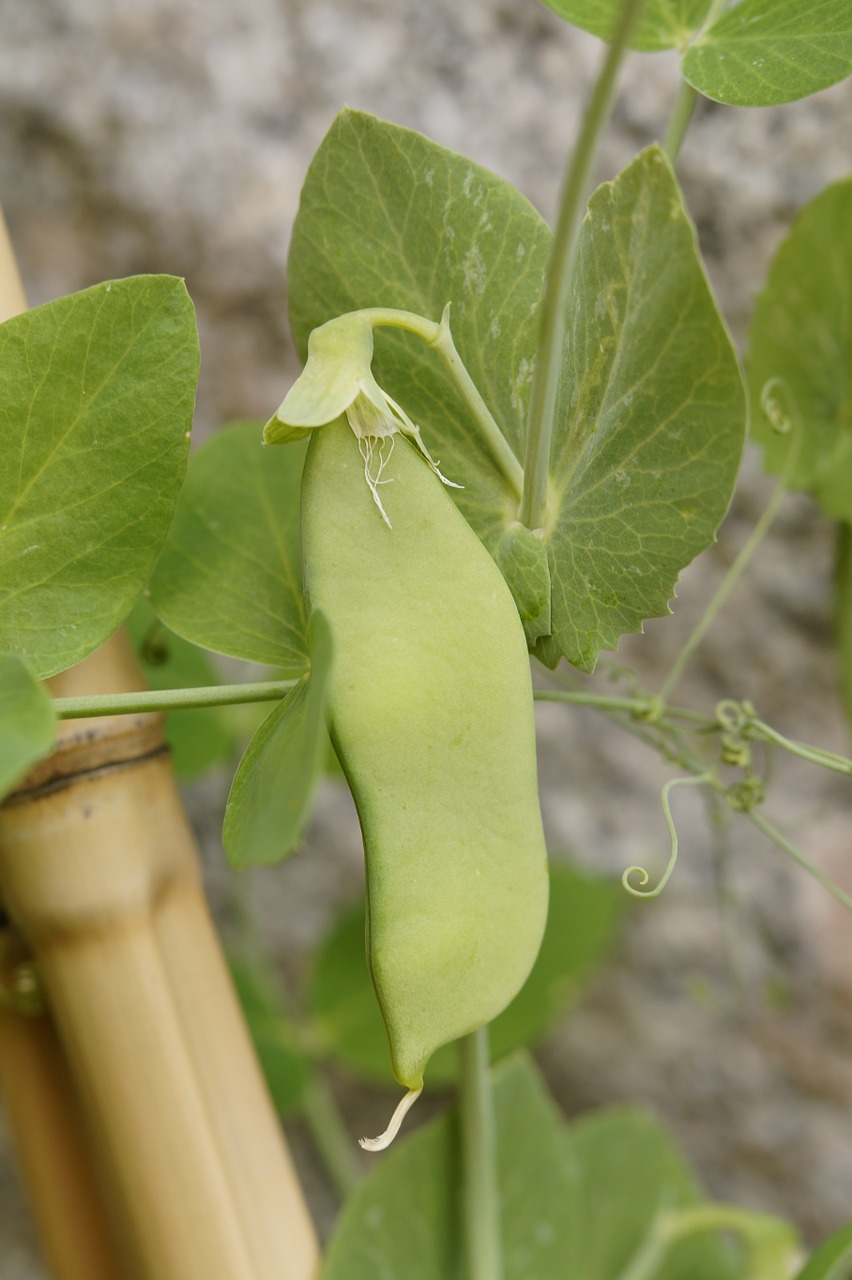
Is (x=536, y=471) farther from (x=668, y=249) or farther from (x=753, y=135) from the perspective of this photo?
(x=753, y=135)

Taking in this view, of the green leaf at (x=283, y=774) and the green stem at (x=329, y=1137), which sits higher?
the green leaf at (x=283, y=774)

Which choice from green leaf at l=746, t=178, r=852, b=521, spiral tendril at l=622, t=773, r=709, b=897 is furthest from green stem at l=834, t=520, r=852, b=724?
spiral tendril at l=622, t=773, r=709, b=897

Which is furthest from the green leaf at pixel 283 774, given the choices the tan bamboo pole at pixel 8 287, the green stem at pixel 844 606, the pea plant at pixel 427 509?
the green stem at pixel 844 606

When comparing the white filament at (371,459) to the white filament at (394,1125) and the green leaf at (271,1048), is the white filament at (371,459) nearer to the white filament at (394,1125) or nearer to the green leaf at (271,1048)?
the white filament at (394,1125)

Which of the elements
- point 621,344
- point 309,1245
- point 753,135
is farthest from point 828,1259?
point 753,135

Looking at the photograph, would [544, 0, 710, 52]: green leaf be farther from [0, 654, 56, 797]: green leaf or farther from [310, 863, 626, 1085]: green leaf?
[310, 863, 626, 1085]: green leaf

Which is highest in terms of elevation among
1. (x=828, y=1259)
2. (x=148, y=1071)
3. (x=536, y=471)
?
(x=536, y=471)

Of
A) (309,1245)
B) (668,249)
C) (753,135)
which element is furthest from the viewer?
(753,135)
